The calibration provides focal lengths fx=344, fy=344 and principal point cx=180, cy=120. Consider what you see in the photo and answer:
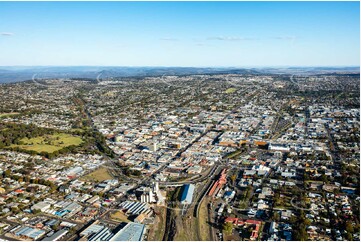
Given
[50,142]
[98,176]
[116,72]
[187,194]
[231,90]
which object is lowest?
[98,176]

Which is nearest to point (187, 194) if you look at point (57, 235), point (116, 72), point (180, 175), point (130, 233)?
point (180, 175)

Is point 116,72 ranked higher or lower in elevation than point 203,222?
higher

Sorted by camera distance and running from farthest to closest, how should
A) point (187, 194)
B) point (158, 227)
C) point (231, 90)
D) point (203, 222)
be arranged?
point (231, 90) → point (187, 194) → point (203, 222) → point (158, 227)

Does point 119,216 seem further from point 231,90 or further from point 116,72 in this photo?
point 116,72

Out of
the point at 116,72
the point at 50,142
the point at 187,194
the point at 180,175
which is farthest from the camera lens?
the point at 116,72

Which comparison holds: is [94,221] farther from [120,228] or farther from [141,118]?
[141,118]

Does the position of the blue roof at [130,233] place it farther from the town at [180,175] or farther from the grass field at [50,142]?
the grass field at [50,142]

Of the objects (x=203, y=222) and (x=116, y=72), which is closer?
(x=203, y=222)

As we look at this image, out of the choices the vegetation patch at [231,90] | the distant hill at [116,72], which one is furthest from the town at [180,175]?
the distant hill at [116,72]
